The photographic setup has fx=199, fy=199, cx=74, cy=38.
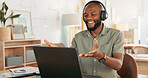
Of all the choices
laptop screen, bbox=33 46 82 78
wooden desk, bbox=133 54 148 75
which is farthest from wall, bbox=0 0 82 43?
laptop screen, bbox=33 46 82 78

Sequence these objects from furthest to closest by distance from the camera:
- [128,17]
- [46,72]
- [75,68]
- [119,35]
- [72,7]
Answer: [128,17], [72,7], [119,35], [46,72], [75,68]

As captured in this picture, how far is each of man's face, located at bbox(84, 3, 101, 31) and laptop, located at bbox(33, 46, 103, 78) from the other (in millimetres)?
704

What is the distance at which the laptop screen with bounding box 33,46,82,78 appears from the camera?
3.67 feet

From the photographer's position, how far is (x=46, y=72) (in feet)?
4.31

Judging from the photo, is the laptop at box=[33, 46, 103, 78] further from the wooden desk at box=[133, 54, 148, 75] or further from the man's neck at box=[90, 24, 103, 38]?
the wooden desk at box=[133, 54, 148, 75]

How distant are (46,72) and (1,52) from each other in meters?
2.54

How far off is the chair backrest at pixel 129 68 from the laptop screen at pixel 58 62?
2.43 ft

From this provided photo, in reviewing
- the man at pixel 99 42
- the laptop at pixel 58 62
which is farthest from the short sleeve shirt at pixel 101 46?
→ the laptop at pixel 58 62

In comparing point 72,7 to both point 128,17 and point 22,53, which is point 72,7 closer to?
point 22,53

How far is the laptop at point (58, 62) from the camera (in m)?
1.12

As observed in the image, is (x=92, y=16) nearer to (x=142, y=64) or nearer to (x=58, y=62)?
(x=58, y=62)

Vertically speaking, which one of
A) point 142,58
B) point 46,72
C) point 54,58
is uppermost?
point 54,58

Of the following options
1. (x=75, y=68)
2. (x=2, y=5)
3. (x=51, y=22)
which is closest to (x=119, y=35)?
(x=75, y=68)

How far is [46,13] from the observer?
4.93m
